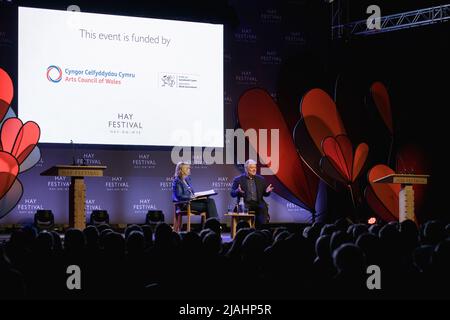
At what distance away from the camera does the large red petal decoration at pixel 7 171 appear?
727 centimetres

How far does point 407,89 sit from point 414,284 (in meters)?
6.77

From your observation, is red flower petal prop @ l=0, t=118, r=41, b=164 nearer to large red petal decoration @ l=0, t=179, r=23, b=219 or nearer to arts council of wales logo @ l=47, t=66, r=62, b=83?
large red petal decoration @ l=0, t=179, r=23, b=219

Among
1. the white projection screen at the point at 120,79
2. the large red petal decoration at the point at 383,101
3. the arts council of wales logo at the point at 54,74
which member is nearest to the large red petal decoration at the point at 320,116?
the large red petal decoration at the point at 383,101

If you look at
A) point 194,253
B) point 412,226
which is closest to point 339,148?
point 412,226

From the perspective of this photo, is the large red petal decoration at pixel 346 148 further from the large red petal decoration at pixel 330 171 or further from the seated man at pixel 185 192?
the seated man at pixel 185 192

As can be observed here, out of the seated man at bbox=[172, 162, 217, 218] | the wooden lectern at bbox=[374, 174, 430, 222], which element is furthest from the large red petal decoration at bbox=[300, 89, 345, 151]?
the seated man at bbox=[172, 162, 217, 218]

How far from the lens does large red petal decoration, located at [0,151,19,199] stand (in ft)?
23.9

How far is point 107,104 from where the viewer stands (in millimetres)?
7566

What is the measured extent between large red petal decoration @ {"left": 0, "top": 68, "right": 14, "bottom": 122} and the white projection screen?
0.91 feet

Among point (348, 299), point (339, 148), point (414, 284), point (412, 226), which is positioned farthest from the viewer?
point (339, 148)

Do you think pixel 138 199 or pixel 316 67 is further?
pixel 316 67

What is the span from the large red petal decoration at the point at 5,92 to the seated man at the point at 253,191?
311 centimetres

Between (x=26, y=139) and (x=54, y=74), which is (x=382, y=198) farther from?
(x=26, y=139)

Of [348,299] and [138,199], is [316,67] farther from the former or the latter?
[348,299]
